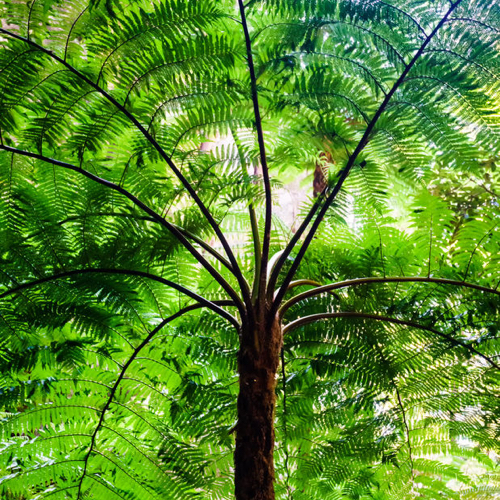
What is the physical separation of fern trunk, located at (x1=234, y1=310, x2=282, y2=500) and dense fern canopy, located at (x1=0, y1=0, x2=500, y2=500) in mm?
75

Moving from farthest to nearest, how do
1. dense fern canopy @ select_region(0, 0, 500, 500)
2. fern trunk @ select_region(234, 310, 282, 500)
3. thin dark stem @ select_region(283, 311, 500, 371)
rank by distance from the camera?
thin dark stem @ select_region(283, 311, 500, 371), dense fern canopy @ select_region(0, 0, 500, 500), fern trunk @ select_region(234, 310, 282, 500)

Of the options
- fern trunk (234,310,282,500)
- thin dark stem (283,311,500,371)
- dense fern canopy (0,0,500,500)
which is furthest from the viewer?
thin dark stem (283,311,500,371)

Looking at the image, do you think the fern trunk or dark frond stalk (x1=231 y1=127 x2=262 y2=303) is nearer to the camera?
the fern trunk

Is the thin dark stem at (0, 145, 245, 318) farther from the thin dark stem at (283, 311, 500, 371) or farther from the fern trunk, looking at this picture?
the thin dark stem at (283, 311, 500, 371)

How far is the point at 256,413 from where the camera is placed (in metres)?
0.92

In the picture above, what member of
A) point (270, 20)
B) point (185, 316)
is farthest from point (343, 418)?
point (270, 20)

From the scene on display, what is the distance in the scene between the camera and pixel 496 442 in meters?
1.39

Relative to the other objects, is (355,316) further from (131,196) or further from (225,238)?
(131,196)

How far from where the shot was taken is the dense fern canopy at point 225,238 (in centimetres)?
100

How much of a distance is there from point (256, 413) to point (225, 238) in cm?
53

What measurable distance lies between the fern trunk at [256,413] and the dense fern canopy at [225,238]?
75 mm

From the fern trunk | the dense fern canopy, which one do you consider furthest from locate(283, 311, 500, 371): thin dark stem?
the fern trunk

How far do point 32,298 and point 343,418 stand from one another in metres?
1.04

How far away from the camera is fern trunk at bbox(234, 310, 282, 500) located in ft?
2.86
